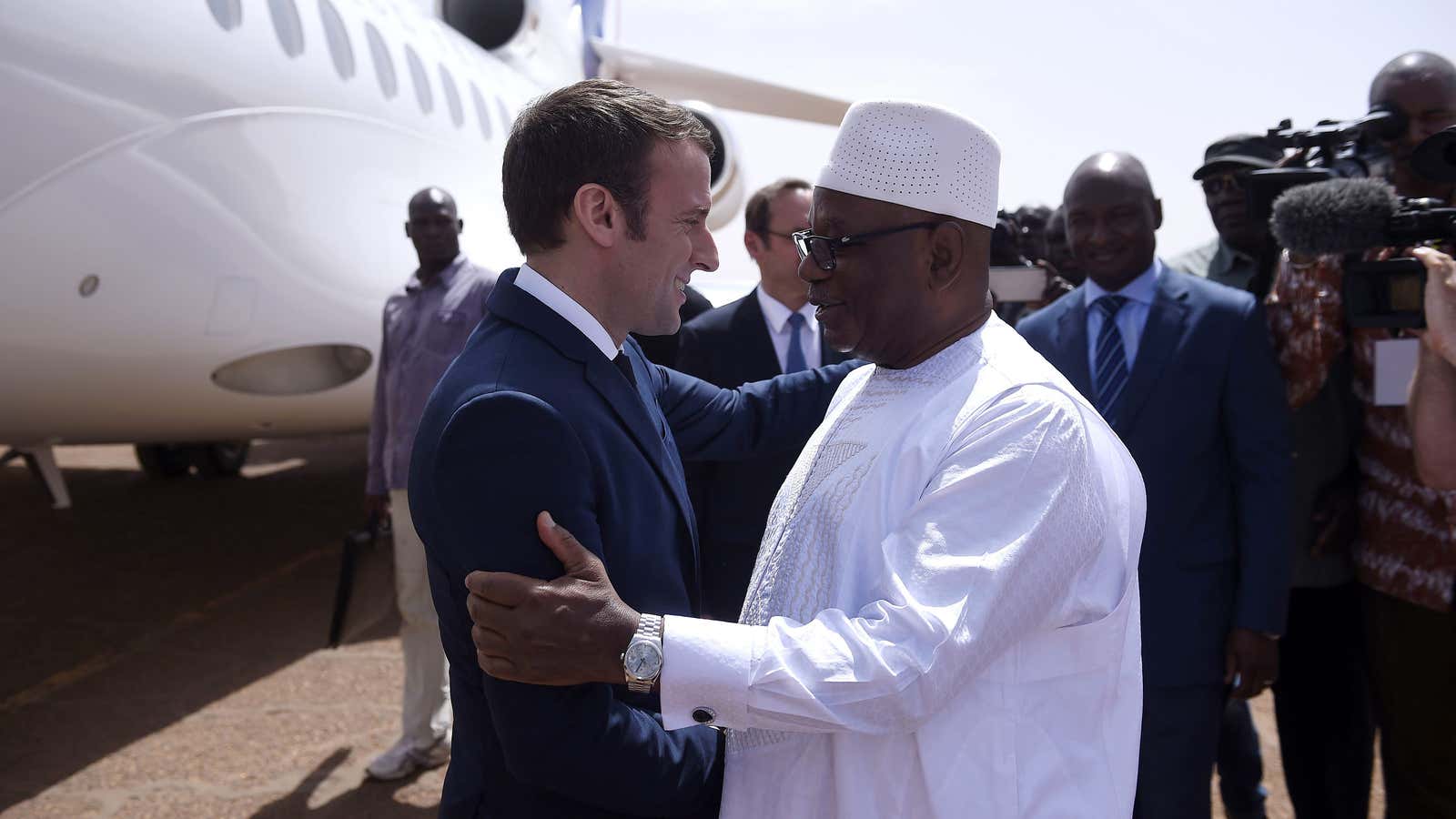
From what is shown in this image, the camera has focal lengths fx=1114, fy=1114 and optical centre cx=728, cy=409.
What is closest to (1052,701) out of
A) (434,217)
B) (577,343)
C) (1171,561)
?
(577,343)

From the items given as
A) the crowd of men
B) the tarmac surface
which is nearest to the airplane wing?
the tarmac surface

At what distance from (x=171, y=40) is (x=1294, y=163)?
14.7 ft

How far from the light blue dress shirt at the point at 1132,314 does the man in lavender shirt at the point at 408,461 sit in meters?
2.32

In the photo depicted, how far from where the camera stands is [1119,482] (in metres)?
1.53

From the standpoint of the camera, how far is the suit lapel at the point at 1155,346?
295cm

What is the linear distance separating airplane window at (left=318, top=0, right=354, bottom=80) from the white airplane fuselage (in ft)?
0.05

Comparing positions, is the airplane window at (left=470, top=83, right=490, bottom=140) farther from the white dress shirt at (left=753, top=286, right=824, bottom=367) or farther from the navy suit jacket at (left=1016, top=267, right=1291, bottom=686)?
the navy suit jacket at (left=1016, top=267, right=1291, bottom=686)

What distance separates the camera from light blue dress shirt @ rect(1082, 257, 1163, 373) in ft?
10.2

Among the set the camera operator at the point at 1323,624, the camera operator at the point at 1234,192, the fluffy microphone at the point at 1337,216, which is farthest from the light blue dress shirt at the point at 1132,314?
the camera operator at the point at 1234,192

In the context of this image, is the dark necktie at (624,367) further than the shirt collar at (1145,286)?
No

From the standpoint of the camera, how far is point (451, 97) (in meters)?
7.99

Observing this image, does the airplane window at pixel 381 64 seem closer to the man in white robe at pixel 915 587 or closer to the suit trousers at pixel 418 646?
the suit trousers at pixel 418 646

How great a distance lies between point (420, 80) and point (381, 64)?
2.08 ft

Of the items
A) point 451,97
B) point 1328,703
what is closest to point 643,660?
point 1328,703
